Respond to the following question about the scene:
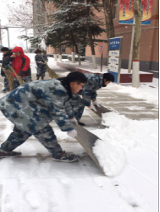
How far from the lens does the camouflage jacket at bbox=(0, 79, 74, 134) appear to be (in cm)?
216

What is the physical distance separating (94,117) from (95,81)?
1229mm

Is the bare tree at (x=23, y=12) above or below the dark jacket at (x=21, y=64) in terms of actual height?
above

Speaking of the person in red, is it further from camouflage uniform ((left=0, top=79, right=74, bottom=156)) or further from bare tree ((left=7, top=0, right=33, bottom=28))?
bare tree ((left=7, top=0, right=33, bottom=28))

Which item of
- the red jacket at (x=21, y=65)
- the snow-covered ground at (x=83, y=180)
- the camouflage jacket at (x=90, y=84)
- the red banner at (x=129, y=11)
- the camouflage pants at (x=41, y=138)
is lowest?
the snow-covered ground at (x=83, y=180)

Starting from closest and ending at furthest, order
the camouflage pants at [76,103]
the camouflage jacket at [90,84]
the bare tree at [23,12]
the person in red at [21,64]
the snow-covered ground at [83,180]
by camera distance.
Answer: the snow-covered ground at [83,180]
the camouflage jacket at [90,84]
the camouflage pants at [76,103]
the person in red at [21,64]
the bare tree at [23,12]

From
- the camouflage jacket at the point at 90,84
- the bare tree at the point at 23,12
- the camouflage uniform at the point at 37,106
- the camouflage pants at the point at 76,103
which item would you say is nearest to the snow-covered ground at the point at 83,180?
the camouflage uniform at the point at 37,106

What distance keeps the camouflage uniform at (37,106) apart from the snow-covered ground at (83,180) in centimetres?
52

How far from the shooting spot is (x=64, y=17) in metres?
12.5

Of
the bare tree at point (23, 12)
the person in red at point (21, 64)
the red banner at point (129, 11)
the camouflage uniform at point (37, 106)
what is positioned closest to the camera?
the camouflage uniform at point (37, 106)

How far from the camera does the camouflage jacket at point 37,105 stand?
2.16 metres

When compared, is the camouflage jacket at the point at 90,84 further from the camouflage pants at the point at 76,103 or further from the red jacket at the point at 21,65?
the red jacket at the point at 21,65

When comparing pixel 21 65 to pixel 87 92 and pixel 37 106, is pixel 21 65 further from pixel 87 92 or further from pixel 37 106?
pixel 37 106

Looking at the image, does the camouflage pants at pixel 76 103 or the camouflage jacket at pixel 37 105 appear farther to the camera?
the camouflage pants at pixel 76 103

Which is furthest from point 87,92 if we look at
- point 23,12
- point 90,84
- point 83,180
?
point 23,12
